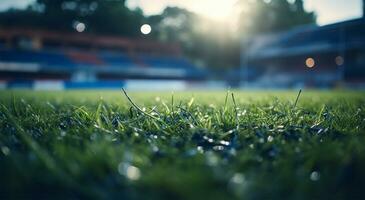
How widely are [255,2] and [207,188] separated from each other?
44.4 m

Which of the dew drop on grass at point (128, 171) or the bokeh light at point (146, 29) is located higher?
the bokeh light at point (146, 29)

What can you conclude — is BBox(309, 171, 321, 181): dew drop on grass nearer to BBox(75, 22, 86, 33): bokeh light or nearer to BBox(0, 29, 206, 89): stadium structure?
BBox(0, 29, 206, 89): stadium structure

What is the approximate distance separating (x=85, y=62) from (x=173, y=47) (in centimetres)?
1040

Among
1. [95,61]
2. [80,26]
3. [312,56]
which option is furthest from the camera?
[80,26]

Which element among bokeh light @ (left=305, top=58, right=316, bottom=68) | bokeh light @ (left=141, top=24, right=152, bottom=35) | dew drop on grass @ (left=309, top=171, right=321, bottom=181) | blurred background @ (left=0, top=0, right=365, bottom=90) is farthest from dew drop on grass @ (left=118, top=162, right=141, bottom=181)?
bokeh light @ (left=141, top=24, right=152, bottom=35)

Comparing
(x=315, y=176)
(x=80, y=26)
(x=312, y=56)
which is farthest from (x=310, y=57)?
(x=315, y=176)

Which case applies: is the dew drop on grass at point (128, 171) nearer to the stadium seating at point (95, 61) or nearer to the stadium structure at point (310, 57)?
the stadium structure at point (310, 57)

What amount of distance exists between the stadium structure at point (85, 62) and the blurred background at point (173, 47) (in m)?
0.08

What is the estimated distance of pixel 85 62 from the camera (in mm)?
28688

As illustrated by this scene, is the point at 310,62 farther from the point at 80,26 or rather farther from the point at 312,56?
the point at 80,26

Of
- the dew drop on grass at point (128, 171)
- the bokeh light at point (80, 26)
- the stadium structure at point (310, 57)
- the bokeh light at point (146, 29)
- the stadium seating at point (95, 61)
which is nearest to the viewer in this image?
the dew drop on grass at point (128, 171)

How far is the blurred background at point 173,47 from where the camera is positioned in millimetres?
25562

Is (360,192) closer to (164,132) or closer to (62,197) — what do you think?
(62,197)

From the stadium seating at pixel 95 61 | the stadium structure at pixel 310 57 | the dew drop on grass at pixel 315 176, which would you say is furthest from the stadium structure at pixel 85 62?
the dew drop on grass at pixel 315 176
